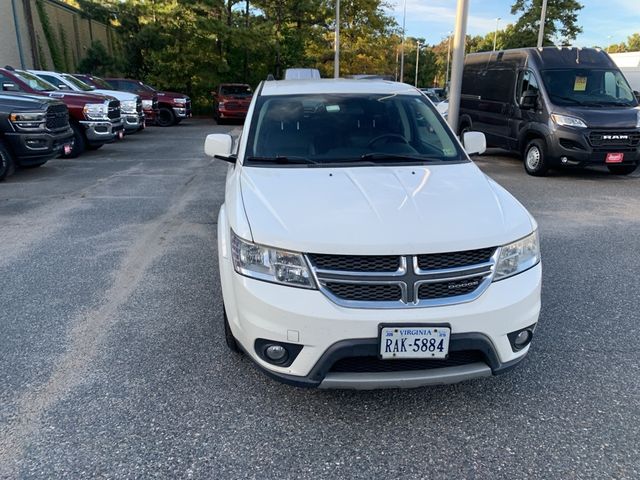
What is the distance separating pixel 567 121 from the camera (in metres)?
8.98

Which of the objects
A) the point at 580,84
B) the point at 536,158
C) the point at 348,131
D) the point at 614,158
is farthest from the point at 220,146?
the point at 580,84

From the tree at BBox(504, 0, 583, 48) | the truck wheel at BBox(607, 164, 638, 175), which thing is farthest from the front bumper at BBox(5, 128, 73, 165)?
the tree at BBox(504, 0, 583, 48)

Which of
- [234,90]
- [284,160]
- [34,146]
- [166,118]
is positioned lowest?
[166,118]

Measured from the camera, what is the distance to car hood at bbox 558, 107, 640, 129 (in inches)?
345

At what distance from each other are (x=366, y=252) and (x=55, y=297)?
3.00m

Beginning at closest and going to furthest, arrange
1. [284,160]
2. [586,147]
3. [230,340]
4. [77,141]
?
[230,340] → [284,160] → [586,147] → [77,141]

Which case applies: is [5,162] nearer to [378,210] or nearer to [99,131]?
[99,131]

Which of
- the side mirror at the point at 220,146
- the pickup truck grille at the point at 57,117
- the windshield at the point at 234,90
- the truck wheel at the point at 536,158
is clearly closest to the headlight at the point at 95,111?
the pickup truck grille at the point at 57,117

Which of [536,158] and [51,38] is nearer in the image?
[536,158]

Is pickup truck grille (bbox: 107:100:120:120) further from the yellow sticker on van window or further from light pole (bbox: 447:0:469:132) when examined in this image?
the yellow sticker on van window

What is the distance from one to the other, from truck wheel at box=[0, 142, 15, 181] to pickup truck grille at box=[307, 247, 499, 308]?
8.27 metres

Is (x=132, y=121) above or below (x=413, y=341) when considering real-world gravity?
below

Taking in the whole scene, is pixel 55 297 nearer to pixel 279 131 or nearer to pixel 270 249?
pixel 279 131

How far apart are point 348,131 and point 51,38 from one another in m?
25.4
